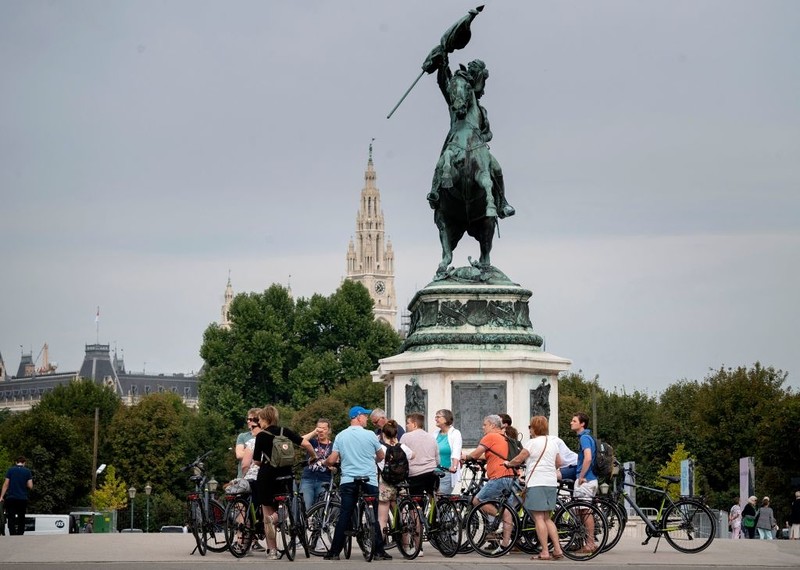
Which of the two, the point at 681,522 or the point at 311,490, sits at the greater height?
the point at 311,490

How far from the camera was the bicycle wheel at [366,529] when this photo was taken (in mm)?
22891

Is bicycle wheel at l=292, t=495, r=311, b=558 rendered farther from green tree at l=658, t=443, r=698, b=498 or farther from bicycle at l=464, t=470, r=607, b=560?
green tree at l=658, t=443, r=698, b=498

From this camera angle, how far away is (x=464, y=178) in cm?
3300

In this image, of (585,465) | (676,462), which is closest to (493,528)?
(585,465)

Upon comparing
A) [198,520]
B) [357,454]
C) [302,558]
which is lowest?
[302,558]

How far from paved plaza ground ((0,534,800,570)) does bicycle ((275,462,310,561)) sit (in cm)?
22

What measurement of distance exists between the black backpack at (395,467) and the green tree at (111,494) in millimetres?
70571

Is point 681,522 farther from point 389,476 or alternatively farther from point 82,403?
point 82,403

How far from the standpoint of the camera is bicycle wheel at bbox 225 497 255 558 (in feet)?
78.3

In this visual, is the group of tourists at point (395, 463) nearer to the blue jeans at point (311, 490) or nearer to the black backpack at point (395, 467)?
the black backpack at point (395, 467)

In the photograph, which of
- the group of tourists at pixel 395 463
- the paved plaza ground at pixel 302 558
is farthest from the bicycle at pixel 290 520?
the paved plaza ground at pixel 302 558

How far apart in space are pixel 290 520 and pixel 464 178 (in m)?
11.3

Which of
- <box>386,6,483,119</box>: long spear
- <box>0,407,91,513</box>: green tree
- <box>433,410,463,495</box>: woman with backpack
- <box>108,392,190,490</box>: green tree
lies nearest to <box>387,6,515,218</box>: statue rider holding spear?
<box>386,6,483,119</box>: long spear

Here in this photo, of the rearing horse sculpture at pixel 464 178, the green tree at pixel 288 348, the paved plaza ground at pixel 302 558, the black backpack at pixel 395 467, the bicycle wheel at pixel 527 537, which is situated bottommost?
the paved plaza ground at pixel 302 558
